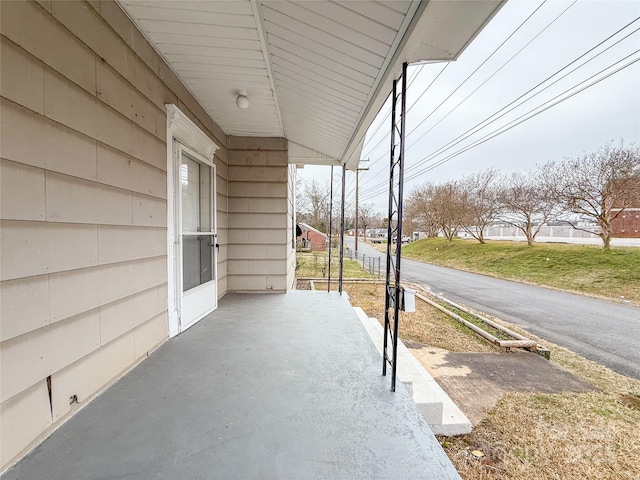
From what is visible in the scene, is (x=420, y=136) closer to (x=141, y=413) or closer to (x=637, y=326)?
(x=637, y=326)

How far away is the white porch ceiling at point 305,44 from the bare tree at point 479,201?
16588 millimetres

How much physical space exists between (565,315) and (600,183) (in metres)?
7.47

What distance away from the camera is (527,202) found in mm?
14500

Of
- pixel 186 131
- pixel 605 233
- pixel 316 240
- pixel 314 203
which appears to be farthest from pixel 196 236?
pixel 316 240

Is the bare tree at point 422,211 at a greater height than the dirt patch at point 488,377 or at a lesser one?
greater

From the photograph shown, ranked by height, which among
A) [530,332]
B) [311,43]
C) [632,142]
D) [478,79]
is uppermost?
[478,79]

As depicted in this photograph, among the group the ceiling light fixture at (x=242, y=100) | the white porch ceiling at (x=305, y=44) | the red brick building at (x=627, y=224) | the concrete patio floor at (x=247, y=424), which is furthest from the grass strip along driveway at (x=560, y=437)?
the red brick building at (x=627, y=224)

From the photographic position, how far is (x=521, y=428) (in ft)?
8.95

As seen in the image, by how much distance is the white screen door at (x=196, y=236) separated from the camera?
9.20 ft

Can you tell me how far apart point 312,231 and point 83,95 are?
20.7 metres

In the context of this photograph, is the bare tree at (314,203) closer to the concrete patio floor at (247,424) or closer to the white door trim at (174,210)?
the white door trim at (174,210)

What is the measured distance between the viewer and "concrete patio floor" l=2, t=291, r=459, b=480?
1199 millimetres

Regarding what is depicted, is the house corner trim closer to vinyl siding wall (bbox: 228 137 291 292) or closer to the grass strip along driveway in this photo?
vinyl siding wall (bbox: 228 137 291 292)

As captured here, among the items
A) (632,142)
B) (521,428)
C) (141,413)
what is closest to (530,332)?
(521,428)
